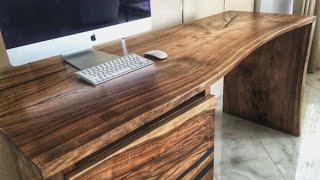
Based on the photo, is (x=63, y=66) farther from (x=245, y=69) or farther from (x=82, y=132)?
(x=245, y=69)

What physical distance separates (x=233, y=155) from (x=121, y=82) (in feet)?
3.44

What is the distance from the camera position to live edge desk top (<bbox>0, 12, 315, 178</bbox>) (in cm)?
65

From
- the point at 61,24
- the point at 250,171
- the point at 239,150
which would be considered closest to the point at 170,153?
the point at 61,24

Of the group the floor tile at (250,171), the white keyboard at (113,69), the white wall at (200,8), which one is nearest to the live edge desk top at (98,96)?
the white keyboard at (113,69)

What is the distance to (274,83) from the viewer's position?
6.17 ft

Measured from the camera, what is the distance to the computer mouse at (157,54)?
1.12 metres

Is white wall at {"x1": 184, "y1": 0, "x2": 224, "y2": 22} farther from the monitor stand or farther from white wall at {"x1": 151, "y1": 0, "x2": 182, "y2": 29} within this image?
the monitor stand

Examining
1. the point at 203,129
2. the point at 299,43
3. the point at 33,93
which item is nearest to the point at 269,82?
the point at 299,43

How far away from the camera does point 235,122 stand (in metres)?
2.09

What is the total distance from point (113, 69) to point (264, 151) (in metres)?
1.15

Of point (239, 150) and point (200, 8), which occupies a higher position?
point (200, 8)

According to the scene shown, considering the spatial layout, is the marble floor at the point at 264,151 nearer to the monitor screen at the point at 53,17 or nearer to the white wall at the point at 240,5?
the white wall at the point at 240,5

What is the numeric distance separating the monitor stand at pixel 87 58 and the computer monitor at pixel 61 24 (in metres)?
0.03

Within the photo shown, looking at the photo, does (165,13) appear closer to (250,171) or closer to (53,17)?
(53,17)
